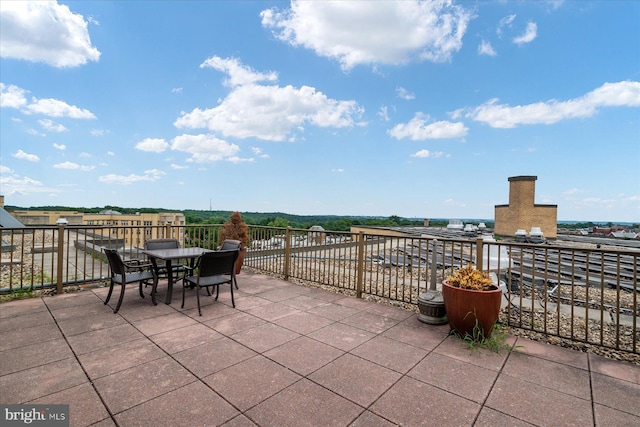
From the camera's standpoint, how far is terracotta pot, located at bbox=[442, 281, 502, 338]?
2785 millimetres

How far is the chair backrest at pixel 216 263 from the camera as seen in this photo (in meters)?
3.50

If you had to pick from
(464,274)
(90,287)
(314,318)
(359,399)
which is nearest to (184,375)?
(359,399)

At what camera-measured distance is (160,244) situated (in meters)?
A: 4.57

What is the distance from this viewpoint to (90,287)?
15.3ft

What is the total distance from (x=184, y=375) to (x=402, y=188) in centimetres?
1913

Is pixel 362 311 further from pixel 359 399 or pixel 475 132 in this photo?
pixel 475 132

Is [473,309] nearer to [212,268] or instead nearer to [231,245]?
[212,268]

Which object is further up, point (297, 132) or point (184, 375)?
point (297, 132)

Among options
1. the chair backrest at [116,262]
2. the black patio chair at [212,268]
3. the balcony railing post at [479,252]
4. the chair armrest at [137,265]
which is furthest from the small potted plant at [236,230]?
the balcony railing post at [479,252]

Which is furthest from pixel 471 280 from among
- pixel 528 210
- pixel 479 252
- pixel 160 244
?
pixel 528 210

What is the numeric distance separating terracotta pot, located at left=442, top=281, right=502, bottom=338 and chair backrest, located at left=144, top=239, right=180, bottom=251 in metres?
4.24

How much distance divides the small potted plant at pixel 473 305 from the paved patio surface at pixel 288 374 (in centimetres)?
22

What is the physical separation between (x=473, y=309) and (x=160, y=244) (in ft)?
14.9

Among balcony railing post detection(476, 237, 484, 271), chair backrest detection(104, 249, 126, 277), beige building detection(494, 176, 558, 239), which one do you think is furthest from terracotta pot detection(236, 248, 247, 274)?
beige building detection(494, 176, 558, 239)
